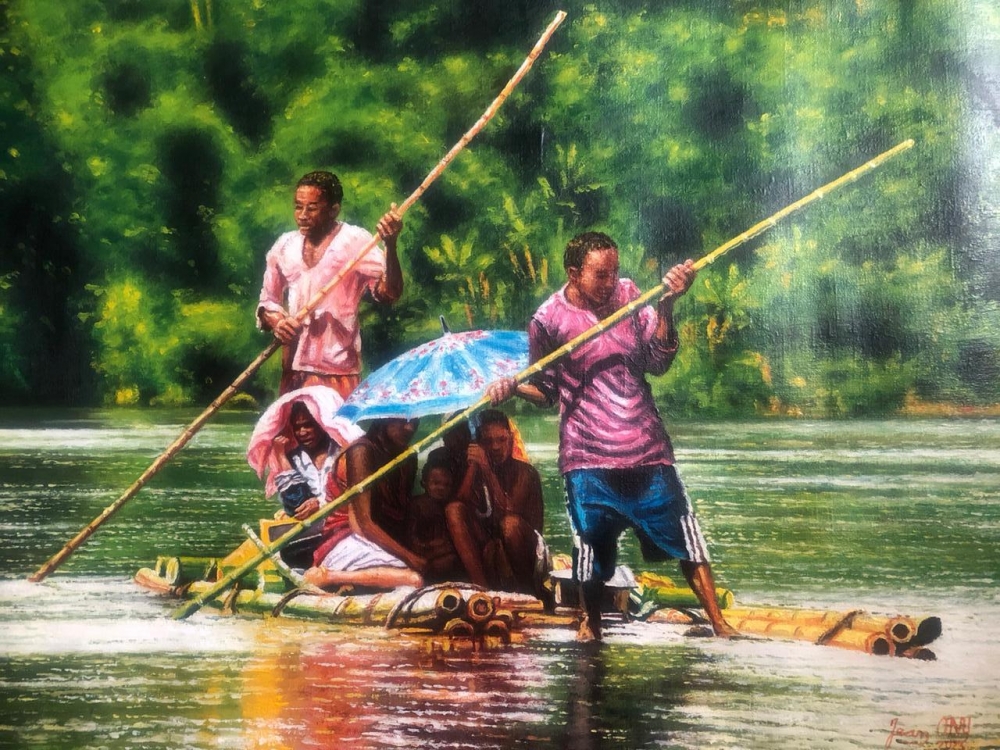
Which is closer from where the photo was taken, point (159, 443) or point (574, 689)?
point (574, 689)

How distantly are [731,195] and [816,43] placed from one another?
676 mm

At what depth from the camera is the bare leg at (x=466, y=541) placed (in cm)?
618

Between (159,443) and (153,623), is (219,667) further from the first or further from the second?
(159,443)

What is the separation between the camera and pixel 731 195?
6254 mm

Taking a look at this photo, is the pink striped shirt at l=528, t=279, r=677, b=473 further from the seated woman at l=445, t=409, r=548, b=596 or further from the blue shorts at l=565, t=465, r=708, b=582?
the seated woman at l=445, t=409, r=548, b=596

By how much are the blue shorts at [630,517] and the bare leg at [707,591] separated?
0.05m

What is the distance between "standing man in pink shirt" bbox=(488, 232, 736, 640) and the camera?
612cm

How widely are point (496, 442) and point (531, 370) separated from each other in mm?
317

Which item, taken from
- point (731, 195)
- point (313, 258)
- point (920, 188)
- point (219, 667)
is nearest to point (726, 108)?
point (731, 195)

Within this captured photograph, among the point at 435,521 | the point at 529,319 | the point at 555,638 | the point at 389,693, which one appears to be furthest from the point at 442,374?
the point at 389,693

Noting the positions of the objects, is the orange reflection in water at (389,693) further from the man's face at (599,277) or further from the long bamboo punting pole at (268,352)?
the man's face at (599,277)
